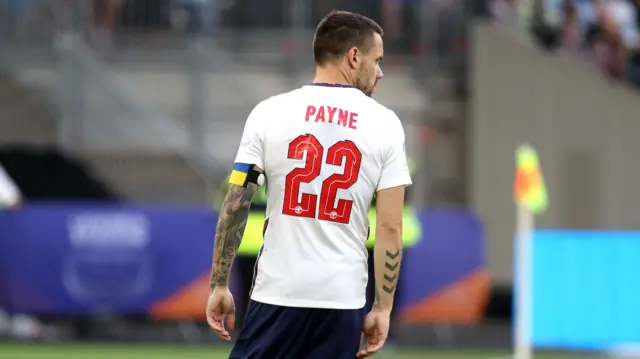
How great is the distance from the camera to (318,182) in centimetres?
498

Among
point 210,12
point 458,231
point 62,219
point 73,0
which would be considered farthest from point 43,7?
point 458,231

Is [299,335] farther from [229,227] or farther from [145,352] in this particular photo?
[145,352]

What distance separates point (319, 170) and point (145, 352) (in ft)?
29.1

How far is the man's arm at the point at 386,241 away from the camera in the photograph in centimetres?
504

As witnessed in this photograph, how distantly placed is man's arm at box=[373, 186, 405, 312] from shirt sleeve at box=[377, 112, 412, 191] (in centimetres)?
2

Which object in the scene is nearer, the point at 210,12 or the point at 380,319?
the point at 380,319

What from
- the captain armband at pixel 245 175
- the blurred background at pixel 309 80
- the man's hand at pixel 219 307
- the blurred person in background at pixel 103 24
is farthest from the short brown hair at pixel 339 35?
the blurred person in background at pixel 103 24

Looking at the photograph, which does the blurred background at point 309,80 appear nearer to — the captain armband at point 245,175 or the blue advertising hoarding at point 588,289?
the blue advertising hoarding at point 588,289

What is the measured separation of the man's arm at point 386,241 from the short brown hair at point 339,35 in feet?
1.76

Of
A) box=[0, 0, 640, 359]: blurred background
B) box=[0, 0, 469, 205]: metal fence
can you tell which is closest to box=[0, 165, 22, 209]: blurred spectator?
box=[0, 0, 640, 359]: blurred background

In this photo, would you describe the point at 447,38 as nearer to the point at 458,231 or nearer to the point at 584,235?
the point at 458,231

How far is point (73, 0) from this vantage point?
18.7 m

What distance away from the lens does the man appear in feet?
16.4

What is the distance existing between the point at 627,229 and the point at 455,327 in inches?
152
